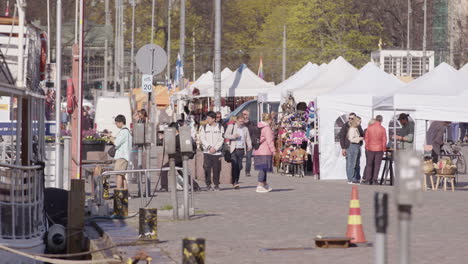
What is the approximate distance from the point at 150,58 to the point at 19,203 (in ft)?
33.4

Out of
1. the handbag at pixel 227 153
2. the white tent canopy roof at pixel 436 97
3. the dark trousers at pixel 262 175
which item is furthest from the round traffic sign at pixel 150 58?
the white tent canopy roof at pixel 436 97

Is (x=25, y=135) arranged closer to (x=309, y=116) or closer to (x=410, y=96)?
(x=410, y=96)

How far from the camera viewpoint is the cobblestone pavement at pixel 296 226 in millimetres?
13062

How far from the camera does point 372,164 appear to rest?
2830 cm

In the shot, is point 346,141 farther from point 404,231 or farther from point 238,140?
point 404,231

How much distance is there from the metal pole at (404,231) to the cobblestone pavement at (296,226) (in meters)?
5.52

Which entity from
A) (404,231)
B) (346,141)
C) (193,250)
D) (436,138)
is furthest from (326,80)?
(404,231)

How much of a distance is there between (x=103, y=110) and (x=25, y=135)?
107 feet

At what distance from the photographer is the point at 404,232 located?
267 inches

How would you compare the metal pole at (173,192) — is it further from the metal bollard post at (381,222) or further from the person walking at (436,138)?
the person walking at (436,138)

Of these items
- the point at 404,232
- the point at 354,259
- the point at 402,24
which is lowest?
the point at 354,259

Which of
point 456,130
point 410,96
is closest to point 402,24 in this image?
point 456,130

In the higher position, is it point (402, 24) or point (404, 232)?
point (402, 24)

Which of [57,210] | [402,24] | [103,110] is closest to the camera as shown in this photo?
[57,210]
